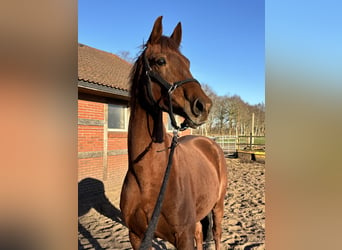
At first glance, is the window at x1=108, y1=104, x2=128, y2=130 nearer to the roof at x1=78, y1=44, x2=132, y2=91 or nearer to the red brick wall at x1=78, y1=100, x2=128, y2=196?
the red brick wall at x1=78, y1=100, x2=128, y2=196

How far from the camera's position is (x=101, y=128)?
643 centimetres

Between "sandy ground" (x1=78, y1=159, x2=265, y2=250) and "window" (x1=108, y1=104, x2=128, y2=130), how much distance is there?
1979 mm

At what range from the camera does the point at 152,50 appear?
1.71 meters

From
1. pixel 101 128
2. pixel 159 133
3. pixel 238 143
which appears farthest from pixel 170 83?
pixel 238 143

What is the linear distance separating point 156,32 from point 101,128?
5.12 metres

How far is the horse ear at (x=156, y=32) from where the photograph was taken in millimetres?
1669

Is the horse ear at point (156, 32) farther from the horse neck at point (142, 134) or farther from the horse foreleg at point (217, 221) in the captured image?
the horse foreleg at point (217, 221)

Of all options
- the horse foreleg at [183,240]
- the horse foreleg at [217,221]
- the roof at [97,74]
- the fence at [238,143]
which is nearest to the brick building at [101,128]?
the roof at [97,74]

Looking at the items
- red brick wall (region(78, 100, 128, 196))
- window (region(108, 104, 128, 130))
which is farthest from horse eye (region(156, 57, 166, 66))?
window (region(108, 104, 128, 130))

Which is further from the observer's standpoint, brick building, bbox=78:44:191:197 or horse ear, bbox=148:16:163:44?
brick building, bbox=78:44:191:197

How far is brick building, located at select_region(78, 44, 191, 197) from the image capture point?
5832mm
